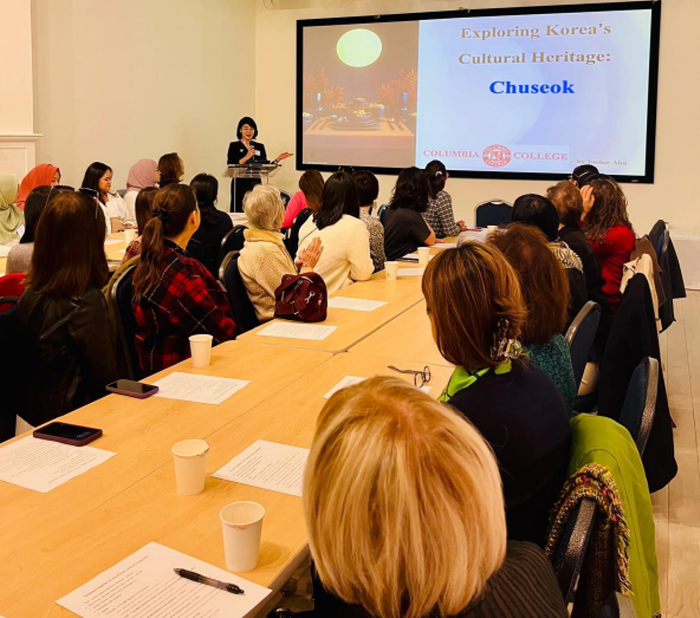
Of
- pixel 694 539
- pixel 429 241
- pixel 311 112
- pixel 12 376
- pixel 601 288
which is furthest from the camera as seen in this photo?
pixel 311 112

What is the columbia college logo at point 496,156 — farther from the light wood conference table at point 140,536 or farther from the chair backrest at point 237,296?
the light wood conference table at point 140,536

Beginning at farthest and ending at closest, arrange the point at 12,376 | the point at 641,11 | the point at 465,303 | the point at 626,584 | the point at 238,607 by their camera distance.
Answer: the point at 641,11
the point at 12,376
the point at 465,303
the point at 626,584
the point at 238,607

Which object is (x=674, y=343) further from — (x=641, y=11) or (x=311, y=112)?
(x=311, y=112)

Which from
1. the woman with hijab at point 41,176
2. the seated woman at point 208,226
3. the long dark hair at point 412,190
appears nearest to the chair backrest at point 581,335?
the long dark hair at point 412,190

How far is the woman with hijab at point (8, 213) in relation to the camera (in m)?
5.21

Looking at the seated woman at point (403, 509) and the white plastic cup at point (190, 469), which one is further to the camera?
the white plastic cup at point (190, 469)

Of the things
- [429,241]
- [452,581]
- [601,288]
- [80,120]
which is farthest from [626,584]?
[80,120]

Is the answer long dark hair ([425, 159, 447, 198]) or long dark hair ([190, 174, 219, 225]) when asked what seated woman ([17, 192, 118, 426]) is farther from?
long dark hair ([425, 159, 447, 198])

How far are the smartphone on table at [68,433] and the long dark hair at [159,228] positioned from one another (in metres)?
1.07

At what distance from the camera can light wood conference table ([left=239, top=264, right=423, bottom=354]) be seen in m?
3.05

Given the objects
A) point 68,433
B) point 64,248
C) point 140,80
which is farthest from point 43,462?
point 140,80

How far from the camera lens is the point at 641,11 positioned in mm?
8688

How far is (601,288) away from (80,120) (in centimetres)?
597

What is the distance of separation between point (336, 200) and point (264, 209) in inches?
23.0
